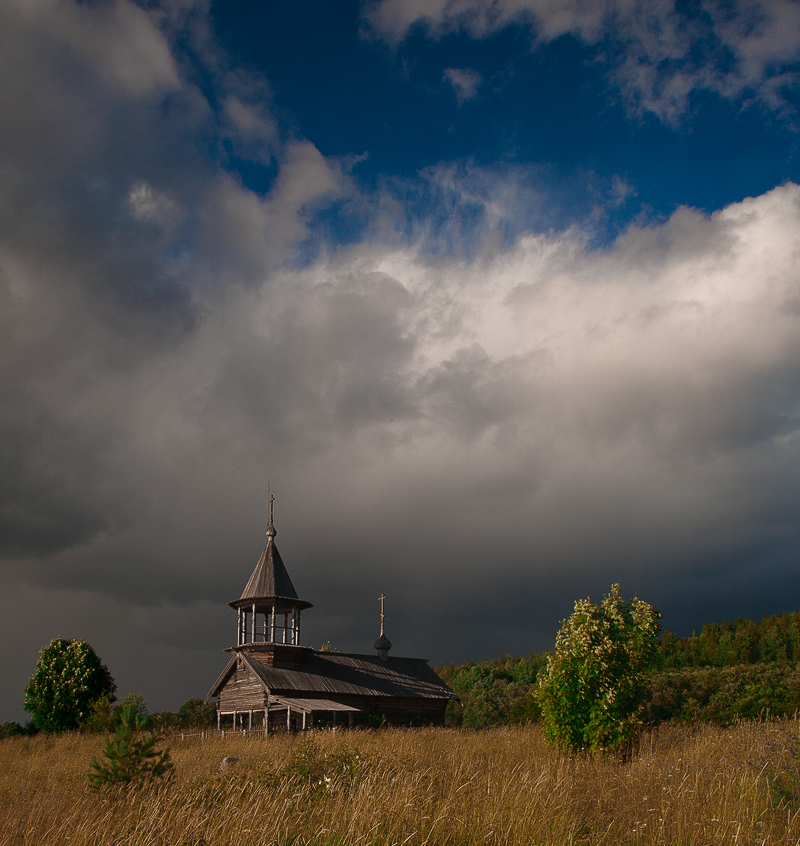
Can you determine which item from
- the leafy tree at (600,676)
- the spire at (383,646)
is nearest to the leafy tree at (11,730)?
the spire at (383,646)

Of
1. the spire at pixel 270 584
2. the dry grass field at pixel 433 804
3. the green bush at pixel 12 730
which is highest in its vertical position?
the spire at pixel 270 584

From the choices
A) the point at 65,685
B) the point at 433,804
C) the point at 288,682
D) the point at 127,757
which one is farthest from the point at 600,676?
the point at 65,685

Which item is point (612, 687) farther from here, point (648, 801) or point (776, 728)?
point (648, 801)

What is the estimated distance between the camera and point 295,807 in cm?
704

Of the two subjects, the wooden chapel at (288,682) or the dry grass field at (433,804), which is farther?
the wooden chapel at (288,682)

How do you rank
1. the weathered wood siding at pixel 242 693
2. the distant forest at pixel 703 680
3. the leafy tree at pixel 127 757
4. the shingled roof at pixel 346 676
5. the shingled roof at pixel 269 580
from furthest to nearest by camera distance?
the shingled roof at pixel 269 580
the shingled roof at pixel 346 676
the weathered wood siding at pixel 242 693
the distant forest at pixel 703 680
the leafy tree at pixel 127 757

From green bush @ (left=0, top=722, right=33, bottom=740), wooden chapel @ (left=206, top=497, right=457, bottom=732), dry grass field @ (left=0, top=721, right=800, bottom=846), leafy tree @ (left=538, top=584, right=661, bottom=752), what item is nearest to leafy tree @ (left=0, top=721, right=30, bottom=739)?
green bush @ (left=0, top=722, right=33, bottom=740)

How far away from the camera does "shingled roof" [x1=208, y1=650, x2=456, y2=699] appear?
115 ft

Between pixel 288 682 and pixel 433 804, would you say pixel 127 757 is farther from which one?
pixel 288 682

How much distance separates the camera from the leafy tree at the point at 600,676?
1509 centimetres

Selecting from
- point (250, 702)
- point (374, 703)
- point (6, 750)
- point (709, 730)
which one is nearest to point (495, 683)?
point (374, 703)

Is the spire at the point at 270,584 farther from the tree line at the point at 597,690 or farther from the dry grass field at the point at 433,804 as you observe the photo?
the dry grass field at the point at 433,804

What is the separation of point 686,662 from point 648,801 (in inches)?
2750

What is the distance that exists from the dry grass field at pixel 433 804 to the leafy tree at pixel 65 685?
28.0 meters
